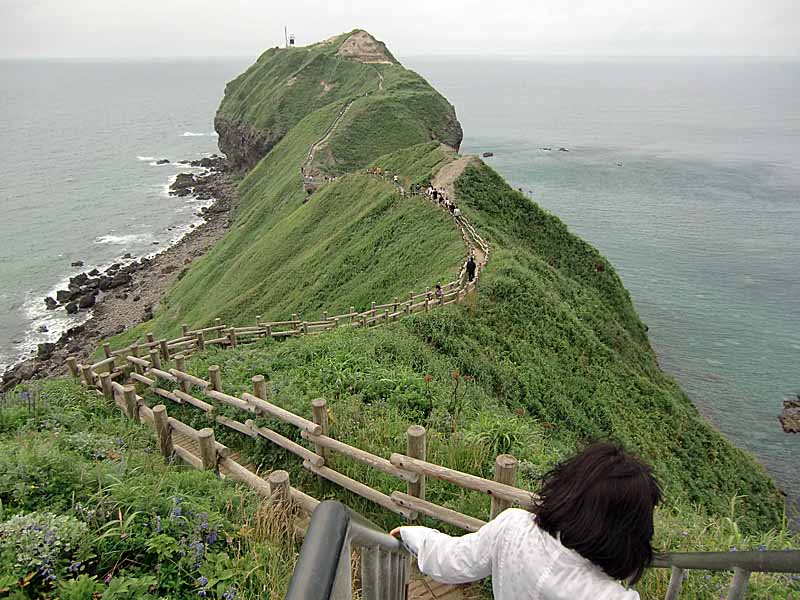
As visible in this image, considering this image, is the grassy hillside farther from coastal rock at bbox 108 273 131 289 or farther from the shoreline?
coastal rock at bbox 108 273 131 289

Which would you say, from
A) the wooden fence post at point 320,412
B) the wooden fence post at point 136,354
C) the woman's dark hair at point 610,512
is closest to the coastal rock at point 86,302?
the wooden fence post at point 136,354

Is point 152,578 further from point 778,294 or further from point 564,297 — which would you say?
point 778,294

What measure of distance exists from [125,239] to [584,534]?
227ft

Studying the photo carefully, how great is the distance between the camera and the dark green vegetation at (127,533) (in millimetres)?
4062

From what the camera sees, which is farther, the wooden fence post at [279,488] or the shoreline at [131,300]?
the shoreline at [131,300]

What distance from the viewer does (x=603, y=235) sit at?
5825 centimetres

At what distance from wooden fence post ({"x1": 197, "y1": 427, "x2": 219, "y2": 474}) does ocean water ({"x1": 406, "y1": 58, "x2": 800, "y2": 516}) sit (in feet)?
91.2

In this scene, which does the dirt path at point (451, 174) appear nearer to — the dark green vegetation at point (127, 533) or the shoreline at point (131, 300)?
the shoreline at point (131, 300)

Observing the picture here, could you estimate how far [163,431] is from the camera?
7902 millimetres

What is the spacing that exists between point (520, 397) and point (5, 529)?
13.3 metres

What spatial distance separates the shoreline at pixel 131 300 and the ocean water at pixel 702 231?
1586 inches

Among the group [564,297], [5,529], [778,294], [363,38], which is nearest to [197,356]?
[5,529]

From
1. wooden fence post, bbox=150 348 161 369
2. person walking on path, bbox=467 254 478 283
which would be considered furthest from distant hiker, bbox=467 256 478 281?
wooden fence post, bbox=150 348 161 369

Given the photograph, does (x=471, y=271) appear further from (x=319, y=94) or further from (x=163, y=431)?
(x=319, y=94)
